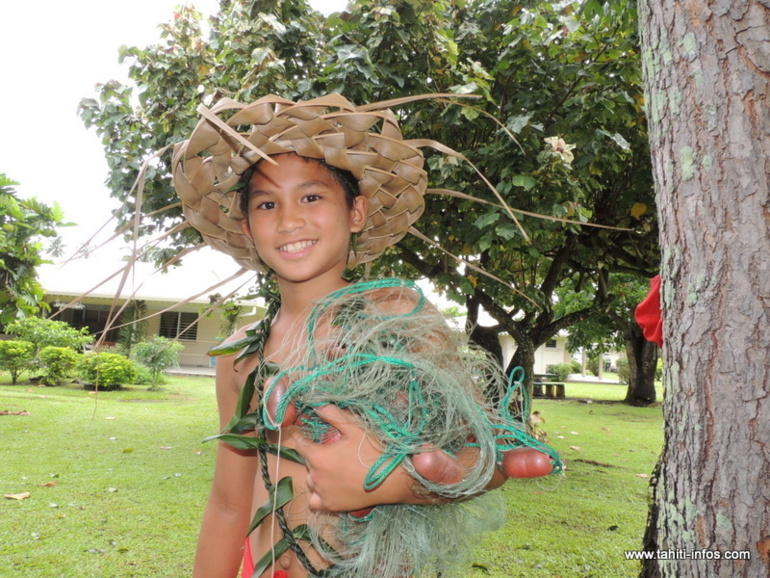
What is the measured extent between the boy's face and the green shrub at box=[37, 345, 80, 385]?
46.5 feet

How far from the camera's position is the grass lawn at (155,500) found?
14.4ft

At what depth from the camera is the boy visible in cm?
157

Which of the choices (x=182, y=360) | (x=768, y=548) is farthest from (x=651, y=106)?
(x=182, y=360)

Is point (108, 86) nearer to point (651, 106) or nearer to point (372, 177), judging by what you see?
point (372, 177)

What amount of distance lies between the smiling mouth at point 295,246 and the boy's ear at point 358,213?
0.19 meters

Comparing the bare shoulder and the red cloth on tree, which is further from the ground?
the red cloth on tree

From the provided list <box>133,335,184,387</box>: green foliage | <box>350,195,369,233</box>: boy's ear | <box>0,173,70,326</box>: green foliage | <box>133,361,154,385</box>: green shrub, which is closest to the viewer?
<box>350,195,369,233</box>: boy's ear

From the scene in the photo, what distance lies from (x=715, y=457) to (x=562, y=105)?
4.66 metres

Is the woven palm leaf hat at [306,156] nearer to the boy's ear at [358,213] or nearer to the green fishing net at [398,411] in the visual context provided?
the boy's ear at [358,213]

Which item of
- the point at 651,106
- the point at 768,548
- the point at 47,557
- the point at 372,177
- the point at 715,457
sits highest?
the point at 651,106

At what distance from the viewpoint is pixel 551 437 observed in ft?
33.7

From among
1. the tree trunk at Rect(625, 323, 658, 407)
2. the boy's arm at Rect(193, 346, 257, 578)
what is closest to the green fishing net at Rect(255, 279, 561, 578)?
the boy's arm at Rect(193, 346, 257, 578)

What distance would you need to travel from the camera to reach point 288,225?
173cm

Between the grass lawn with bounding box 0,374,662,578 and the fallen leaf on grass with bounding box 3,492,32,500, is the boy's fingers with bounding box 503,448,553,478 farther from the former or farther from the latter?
the fallen leaf on grass with bounding box 3,492,32,500
